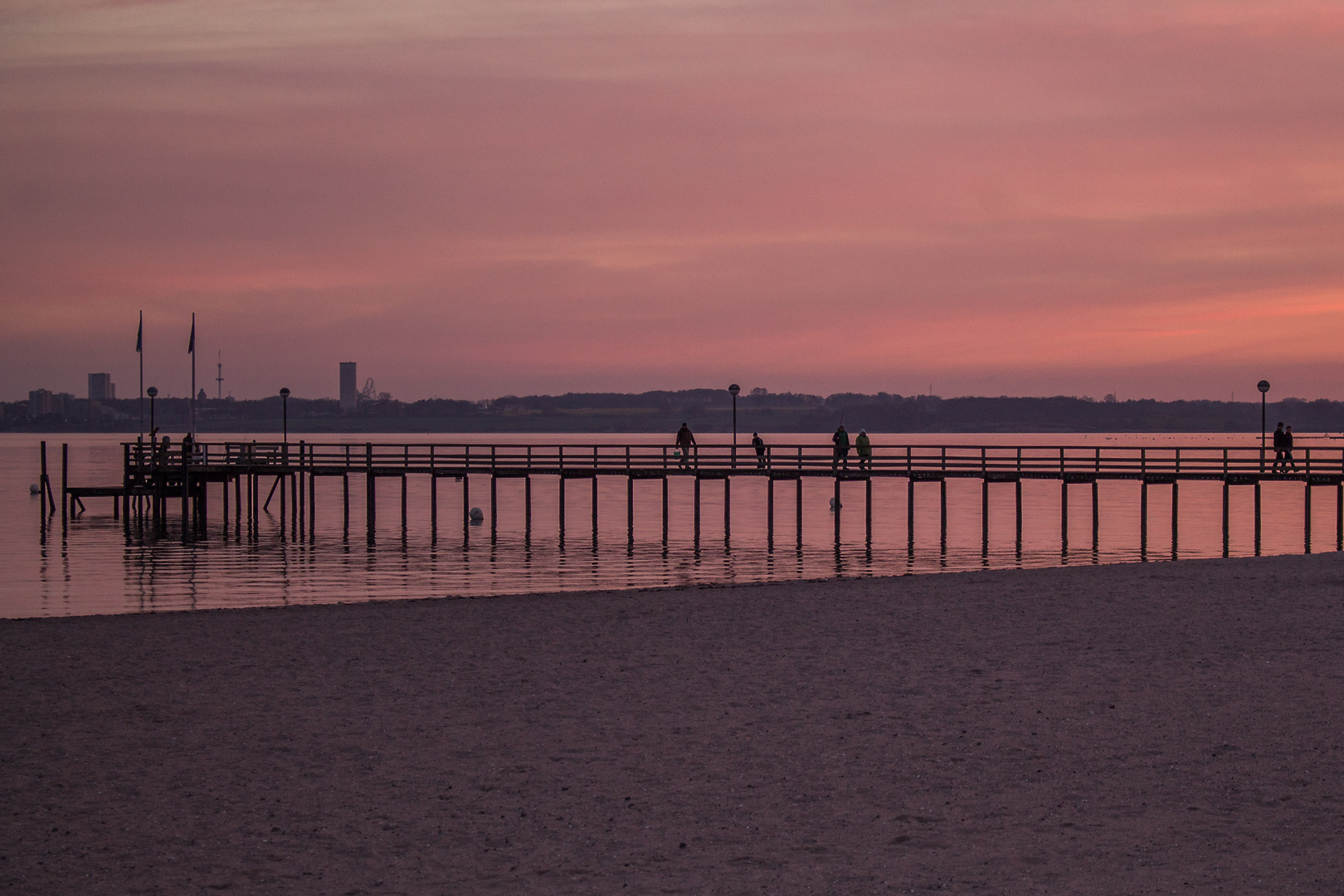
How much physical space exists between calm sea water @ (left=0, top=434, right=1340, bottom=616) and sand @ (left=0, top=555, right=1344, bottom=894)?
466 inches

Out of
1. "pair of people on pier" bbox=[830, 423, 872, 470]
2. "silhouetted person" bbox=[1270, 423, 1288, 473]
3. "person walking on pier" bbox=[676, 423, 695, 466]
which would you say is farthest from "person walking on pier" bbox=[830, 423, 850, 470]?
"silhouetted person" bbox=[1270, 423, 1288, 473]

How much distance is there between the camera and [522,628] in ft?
62.6

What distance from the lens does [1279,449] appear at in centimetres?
4275

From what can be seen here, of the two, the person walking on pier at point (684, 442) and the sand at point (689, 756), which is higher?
the person walking on pier at point (684, 442)

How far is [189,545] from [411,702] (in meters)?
33.2

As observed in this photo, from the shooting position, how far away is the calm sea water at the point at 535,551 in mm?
31125

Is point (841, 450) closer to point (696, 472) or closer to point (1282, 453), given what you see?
point (696, 472)

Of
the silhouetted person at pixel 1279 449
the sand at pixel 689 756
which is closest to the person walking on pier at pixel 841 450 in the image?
the silhouetted person at pixel 1279 449

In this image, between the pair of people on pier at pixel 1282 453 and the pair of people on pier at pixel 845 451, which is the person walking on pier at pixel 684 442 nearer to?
the pair of people on pier at pixel 845 451

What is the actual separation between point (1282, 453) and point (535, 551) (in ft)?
78.7

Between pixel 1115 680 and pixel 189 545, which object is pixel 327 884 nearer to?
pixel 1115 680

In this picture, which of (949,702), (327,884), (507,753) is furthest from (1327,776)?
(327,884)

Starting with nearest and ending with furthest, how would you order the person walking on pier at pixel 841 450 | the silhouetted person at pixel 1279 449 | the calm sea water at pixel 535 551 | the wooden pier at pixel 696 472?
the calm sea water at pixel 535 551 → the silhouetted person at pixel 1279 449 → the wooden pier at pixel 696 472 → the person walking on pier at pixel 841 450

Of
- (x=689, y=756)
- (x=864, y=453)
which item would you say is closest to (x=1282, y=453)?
(x=864, y=453)
